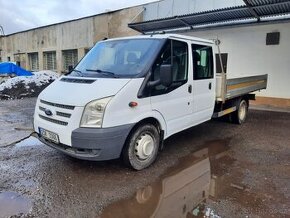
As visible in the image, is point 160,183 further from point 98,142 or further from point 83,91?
point 83,91

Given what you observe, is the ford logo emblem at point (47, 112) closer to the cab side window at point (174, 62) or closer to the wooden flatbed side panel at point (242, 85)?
the cab side window at point (174, 62)

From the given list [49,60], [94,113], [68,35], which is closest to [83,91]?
[94,113]

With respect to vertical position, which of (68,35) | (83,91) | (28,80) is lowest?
(28,80)

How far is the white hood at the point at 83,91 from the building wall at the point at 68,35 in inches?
478

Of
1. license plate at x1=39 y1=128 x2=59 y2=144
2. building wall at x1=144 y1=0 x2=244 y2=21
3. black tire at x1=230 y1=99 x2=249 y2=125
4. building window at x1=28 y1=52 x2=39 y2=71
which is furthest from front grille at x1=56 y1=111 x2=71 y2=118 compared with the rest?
building window at x1=28 y1=52 x2=39 y2=71

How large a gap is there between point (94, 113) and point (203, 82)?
268cm

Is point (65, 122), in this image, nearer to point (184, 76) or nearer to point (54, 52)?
point (184, 76)

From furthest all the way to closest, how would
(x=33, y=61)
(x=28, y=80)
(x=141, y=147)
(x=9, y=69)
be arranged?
(x=33, y=61) < (x=9, y=69) < (x=28, y=80) < (x=141, y=147)

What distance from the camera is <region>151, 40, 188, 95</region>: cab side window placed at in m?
4.64

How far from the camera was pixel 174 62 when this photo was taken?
5.02 metres

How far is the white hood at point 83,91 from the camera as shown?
13.3 feet

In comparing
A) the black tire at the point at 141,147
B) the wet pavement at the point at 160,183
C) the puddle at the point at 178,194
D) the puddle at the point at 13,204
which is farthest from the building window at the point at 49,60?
the puddle at the point at 13,204

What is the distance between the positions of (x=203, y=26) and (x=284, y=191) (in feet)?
32.7

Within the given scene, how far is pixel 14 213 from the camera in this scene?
3398 mm
